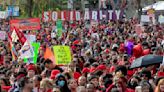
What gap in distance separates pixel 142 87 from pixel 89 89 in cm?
84

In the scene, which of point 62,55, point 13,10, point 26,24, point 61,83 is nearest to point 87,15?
point 26,24

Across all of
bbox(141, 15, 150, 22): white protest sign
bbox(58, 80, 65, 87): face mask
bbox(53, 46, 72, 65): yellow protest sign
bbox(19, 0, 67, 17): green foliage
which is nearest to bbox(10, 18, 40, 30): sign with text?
bbox(53, 46, 72, 65): yellow protest sign

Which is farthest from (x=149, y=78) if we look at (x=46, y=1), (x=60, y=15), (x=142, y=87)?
(x=46, y=1)

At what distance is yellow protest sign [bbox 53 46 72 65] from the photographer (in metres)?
14.6

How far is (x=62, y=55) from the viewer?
1484 centimetres

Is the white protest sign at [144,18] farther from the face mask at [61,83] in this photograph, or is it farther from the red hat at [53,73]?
the face mask at [61,83]

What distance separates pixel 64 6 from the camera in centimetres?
6594

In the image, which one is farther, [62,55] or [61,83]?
[62,55]

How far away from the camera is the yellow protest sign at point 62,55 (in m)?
14.6

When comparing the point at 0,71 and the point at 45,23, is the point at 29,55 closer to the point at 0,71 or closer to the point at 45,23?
the point at 0,71

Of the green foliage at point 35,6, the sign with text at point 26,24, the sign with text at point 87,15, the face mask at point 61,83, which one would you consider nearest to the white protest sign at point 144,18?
the sign with text at point 87,15

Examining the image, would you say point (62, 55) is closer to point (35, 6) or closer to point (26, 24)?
point (26, 24)

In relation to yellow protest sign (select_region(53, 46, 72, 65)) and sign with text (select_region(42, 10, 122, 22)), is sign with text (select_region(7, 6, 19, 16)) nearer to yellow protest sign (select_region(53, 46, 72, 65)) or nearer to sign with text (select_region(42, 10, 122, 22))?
sign with text (select_region(42, 10, 122, 22))

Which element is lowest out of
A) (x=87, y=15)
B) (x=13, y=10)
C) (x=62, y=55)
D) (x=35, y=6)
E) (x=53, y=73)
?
(x=35, y=6)
